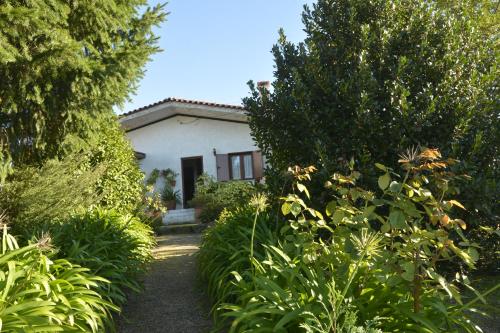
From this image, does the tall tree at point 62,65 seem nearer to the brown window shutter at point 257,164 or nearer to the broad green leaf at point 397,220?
the broad green leaf at point 397,220

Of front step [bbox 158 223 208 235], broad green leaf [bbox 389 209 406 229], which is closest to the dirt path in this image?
broad green leaf [bbox 389 209 406 229]

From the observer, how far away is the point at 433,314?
→ 297cm

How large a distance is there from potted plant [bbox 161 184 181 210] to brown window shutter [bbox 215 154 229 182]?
1.97 metres

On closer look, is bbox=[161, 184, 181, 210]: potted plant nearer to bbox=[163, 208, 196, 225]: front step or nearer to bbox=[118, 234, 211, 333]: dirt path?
bbox=[163, 208, 196, 225]: front step

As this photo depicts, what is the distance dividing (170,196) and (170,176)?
2.93ft

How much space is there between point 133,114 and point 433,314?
1545 centimetres

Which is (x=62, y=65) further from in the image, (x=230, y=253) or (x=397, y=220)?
(x=397, y=220)

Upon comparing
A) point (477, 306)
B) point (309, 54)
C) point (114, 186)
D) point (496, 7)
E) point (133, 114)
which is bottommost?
point (477, 306)

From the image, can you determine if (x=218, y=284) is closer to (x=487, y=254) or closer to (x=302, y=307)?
(x=302, y=307)

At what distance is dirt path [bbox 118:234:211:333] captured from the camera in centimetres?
406

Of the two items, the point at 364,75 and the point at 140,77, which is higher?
the point at 140,77

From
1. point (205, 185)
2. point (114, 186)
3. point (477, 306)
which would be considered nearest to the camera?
point (477, 306)

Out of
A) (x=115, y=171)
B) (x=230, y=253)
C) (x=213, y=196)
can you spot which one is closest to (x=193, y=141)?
(x=213, y=196)

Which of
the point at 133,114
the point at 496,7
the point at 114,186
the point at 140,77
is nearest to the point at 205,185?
the point at 133,114
